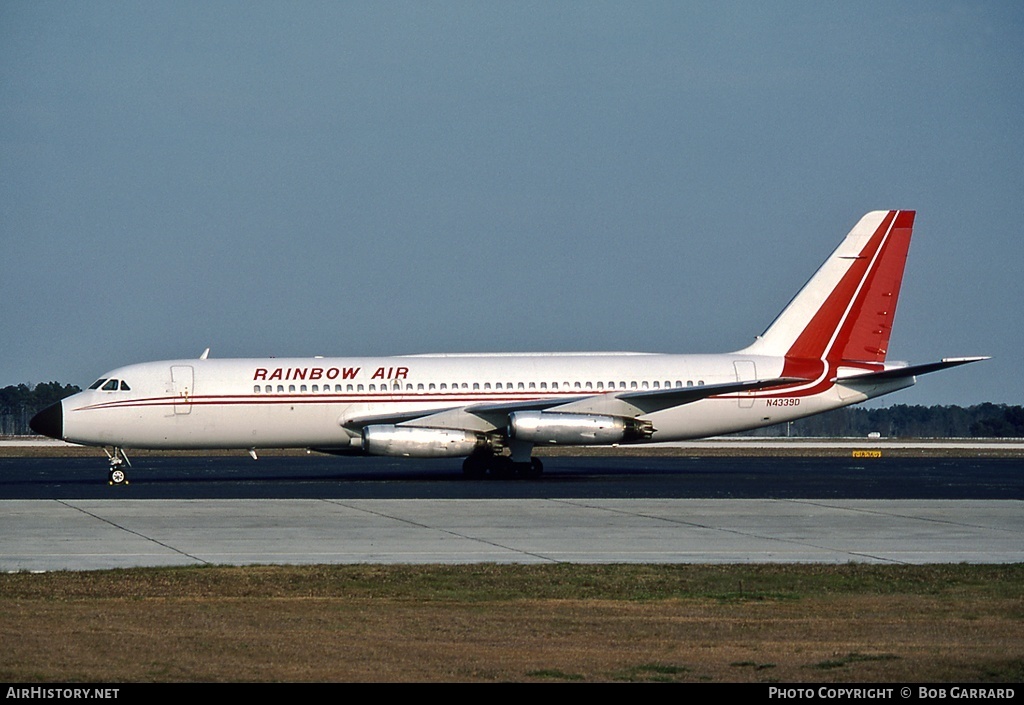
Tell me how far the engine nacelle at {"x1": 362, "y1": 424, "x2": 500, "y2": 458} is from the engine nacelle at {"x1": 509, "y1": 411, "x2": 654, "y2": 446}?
1.53 meters

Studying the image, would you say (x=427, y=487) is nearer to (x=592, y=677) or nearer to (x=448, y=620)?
(x=448, y=620)

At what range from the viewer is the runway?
59.2 feet

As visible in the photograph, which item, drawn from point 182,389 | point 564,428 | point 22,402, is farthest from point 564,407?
point 22,402

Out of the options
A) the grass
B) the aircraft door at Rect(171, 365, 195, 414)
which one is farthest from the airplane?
the grass

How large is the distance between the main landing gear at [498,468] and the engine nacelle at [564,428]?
1790 millimetres

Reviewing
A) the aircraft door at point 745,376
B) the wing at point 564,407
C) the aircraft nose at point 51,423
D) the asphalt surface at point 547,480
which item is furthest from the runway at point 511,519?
the aircraft door at point 745,376

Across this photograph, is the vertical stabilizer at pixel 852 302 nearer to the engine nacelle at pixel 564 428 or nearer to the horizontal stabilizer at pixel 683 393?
the horizontal stabilizer at pixel 683 393

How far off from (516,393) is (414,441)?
15.1ft

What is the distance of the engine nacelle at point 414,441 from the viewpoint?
34.2 m

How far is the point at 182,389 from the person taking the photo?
36.3m

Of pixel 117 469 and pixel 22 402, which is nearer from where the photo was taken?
pixel 117 469

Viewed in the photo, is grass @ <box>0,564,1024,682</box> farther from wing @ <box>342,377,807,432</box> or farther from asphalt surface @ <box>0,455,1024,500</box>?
wing @ <box>342,377,807,432</box>

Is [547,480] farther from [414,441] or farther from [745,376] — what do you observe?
[745,376]
